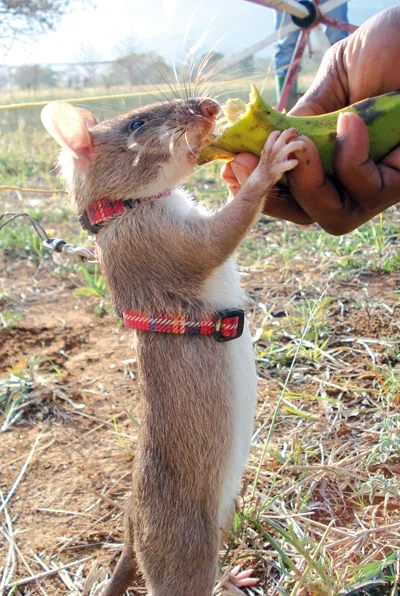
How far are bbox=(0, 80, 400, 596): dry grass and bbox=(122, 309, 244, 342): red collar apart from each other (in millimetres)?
571

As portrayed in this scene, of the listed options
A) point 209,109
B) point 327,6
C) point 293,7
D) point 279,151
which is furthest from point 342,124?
point 327,6

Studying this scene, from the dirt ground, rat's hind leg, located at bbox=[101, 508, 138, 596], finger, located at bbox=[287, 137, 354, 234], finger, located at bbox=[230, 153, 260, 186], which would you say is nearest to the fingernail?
finger, located at bbox=[287, 137, 354, 234]

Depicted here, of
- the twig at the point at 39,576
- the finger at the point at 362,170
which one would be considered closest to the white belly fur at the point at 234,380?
the finger at the point at 362,170

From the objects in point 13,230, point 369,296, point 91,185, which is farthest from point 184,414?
point 13,230

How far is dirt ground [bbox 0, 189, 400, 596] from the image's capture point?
2512mm

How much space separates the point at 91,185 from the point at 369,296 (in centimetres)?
217

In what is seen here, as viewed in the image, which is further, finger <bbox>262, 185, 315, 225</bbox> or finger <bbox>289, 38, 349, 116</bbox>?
finger <bbox>289, 38, 349, 116</bbox>

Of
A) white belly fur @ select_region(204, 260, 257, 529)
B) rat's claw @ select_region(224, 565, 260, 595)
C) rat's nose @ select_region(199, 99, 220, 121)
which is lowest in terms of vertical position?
rat's claw @ select_region(224, 565, 260, 595)

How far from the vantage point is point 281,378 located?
3.22 m

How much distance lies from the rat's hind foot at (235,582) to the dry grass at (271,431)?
0.11ft

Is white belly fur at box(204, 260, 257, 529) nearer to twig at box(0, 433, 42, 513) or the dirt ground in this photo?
the dirt ground

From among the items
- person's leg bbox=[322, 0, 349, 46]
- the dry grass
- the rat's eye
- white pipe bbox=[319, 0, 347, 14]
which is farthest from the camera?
person's leg bbox=[322, 0, 349, 46]

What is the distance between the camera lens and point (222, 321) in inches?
83.0

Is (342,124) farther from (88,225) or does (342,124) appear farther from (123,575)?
(123,575)
